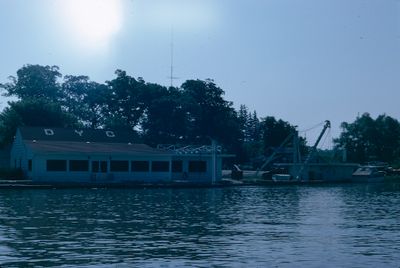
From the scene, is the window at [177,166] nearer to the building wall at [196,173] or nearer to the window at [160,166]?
the building wall at [196,173]

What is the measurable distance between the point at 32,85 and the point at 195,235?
96.3 m

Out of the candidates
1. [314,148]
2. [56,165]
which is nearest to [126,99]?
[314,148]

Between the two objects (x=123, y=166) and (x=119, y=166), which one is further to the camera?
(x=123, y=166)

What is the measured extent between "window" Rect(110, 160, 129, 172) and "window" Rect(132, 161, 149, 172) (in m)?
0.80

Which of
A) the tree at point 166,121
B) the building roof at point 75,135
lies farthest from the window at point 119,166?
the tree at point 166,121

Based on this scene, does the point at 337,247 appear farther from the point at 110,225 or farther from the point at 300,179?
the point at 300,179

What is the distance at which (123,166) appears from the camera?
73.8 m

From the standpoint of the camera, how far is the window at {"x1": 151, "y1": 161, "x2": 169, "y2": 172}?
75312mm

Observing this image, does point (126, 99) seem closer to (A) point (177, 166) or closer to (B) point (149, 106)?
(B) point (149, 106)

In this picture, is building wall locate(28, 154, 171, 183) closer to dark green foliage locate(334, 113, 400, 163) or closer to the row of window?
the row of window

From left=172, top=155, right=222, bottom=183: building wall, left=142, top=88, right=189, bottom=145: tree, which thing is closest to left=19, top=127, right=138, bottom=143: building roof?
left=172, top=155, right=222, bottom=183: building wall

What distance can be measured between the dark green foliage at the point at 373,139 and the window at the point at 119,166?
7961 cm

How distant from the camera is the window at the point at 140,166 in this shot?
74.2m

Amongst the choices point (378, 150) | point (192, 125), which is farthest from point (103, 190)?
point (378, 150)
